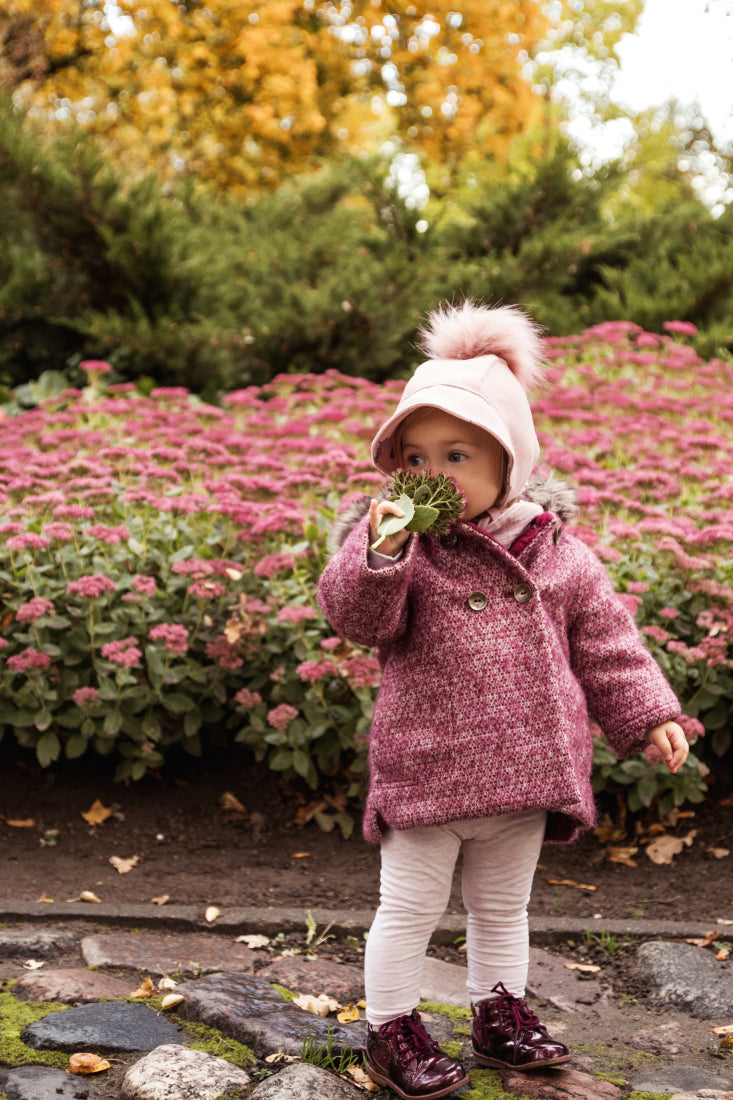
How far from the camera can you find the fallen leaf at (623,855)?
304 centimetres

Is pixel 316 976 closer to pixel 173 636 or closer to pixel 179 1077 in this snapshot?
pixel 179 1077

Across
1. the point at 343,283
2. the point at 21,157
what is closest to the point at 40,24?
the point at 21,157

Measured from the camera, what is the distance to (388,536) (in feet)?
5.57

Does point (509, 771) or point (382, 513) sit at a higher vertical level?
point (382, 513)

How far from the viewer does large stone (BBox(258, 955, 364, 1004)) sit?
236cm

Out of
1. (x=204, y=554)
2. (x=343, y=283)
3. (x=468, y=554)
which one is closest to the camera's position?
(x=468, y=554)

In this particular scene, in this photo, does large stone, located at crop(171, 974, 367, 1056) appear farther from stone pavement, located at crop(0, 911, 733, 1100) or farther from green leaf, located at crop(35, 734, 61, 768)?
green leaf, located at crop(35, 734, 61, 768)

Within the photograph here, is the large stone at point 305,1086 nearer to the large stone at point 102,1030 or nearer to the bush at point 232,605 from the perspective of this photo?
the large stone at point 102,1030

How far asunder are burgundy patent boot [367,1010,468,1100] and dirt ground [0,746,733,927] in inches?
37.2

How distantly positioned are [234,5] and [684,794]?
10409mm

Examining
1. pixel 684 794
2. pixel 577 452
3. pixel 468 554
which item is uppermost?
pixel 577 452

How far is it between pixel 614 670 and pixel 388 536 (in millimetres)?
565

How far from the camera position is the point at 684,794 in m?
3.04

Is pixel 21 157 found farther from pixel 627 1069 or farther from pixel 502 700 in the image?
pixel 627 1069
